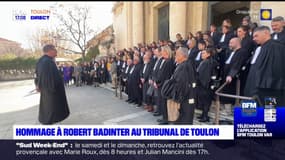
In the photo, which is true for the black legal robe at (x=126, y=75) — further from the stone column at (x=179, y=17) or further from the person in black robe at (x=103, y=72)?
the stone column at (x=179, y=17)

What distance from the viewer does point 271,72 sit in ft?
7.52

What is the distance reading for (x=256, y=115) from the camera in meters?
2.17

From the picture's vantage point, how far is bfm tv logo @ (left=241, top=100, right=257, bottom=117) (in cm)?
214

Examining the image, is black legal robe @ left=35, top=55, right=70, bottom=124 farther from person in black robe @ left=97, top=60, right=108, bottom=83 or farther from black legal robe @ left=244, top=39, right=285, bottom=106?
person in black robe @ left=97, top=60, right=108, bottom=83

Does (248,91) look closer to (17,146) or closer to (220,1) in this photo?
(17,146)

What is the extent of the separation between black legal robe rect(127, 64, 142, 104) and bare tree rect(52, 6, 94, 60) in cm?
208

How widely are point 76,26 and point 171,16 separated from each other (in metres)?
5.63

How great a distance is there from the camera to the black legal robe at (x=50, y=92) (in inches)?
108

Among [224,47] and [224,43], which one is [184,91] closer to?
[224,47]

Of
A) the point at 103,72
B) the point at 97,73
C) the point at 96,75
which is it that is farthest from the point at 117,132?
the point at 103,72

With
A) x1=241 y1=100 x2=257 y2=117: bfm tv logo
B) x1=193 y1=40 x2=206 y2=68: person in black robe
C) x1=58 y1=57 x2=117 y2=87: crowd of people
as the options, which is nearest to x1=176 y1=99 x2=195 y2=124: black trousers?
x1=241 y1=100 x2=257 y2=117: bfm tv logo

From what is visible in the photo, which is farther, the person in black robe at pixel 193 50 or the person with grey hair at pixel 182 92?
the person in black robe at pixel 193 50

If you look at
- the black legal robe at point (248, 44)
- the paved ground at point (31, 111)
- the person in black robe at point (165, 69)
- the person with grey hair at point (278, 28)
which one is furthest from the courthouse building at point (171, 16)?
the paved ground at point (31, 111)

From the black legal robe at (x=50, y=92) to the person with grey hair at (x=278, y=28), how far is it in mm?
3492
